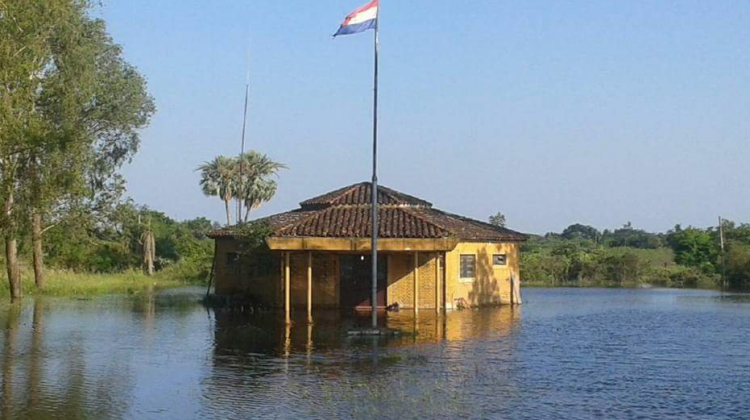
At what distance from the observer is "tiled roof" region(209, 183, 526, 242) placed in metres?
29.9

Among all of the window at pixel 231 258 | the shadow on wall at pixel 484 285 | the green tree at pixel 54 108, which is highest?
the green tree at pixel 54 108

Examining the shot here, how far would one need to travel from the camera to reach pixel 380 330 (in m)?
25.2

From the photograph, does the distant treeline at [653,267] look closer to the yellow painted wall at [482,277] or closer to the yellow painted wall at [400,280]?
the yellow painted wall at [482,277]

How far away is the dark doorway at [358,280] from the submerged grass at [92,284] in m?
14.3

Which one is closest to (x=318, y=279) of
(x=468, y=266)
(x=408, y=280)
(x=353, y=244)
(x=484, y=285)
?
(x=408, y=280)

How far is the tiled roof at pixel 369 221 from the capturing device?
1177 inches

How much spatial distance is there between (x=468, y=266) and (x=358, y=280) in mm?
4577

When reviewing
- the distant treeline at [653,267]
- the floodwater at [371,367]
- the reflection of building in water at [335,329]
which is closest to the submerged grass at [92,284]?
the floodwater at [371,367]

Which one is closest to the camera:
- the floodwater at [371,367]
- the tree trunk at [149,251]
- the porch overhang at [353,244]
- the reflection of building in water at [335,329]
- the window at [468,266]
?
the floodwater at [371,367]

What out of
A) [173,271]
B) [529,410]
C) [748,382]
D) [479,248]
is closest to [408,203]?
[479,248]

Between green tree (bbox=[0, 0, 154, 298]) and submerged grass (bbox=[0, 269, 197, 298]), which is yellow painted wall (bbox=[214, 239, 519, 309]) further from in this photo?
submerged grass (bbox=[0, 269, 197, 298])

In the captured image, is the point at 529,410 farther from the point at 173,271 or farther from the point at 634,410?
the point at 173,271

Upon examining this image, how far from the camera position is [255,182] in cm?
6794

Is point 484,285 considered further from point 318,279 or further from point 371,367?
point 371,367
